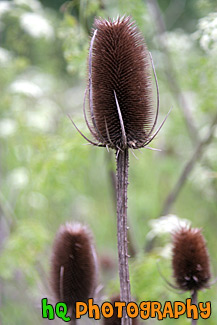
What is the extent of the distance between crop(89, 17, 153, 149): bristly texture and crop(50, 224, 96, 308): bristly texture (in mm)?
659

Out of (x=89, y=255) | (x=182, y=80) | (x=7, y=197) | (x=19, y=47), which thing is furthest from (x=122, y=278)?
(x=7, y=197)

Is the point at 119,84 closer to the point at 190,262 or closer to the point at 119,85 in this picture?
the point at 119,85

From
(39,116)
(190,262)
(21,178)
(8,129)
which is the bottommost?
(190,262)

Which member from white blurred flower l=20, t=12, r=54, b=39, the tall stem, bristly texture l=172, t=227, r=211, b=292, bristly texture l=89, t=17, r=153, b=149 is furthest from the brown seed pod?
white blurred flower l=20, t=12, r=54, b=39

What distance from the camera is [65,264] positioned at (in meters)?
2.19

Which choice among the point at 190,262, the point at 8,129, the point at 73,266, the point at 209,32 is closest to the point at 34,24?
the point at 8,129

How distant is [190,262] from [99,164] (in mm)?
1772

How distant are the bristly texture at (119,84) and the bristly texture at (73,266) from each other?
25.9 inches

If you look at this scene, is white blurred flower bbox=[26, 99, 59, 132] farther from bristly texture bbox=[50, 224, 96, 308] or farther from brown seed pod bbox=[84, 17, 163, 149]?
brown seed pod bbox=[84, 17, 163, 149]

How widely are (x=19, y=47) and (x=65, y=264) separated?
103 inches

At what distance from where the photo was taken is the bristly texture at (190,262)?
2.00m

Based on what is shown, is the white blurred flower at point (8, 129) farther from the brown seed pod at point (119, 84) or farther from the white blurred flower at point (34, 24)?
the brown seed pod at point (119, 84)

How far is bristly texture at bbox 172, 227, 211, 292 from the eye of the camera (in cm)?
200

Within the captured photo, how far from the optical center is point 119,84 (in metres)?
1.78
